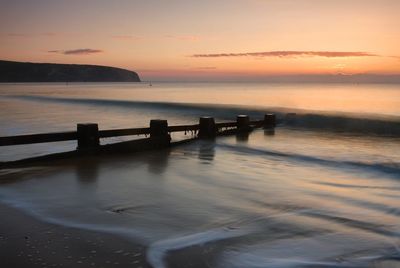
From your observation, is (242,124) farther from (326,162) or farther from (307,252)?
(307,252)

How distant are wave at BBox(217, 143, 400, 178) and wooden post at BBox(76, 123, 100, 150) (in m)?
4.68

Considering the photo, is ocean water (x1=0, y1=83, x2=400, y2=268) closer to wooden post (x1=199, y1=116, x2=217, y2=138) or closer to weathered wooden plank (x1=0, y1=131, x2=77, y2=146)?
weathered wooden plank (x1=0, y1=131, x2=77, y2=146)

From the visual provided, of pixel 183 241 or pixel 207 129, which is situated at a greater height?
pixel 207 129

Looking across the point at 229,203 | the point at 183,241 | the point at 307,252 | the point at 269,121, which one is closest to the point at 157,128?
the point at 229,203

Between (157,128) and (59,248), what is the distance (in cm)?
786

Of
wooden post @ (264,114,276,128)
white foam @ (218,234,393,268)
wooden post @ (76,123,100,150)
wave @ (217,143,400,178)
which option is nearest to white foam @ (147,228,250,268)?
white foam @ (218,234,393,268)

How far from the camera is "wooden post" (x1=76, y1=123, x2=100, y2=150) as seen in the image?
10.2 meters

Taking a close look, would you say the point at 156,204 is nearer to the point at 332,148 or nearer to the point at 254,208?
the point at 254,208

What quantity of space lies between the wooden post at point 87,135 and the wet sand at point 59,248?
15.9ft

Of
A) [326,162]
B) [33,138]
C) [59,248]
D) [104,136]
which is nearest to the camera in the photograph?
[59,248]

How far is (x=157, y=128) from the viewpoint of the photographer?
12281mm

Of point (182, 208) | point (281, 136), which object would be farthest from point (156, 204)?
point (281, 136)

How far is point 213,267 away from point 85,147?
6876 millimetres

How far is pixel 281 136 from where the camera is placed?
59.1 feet
